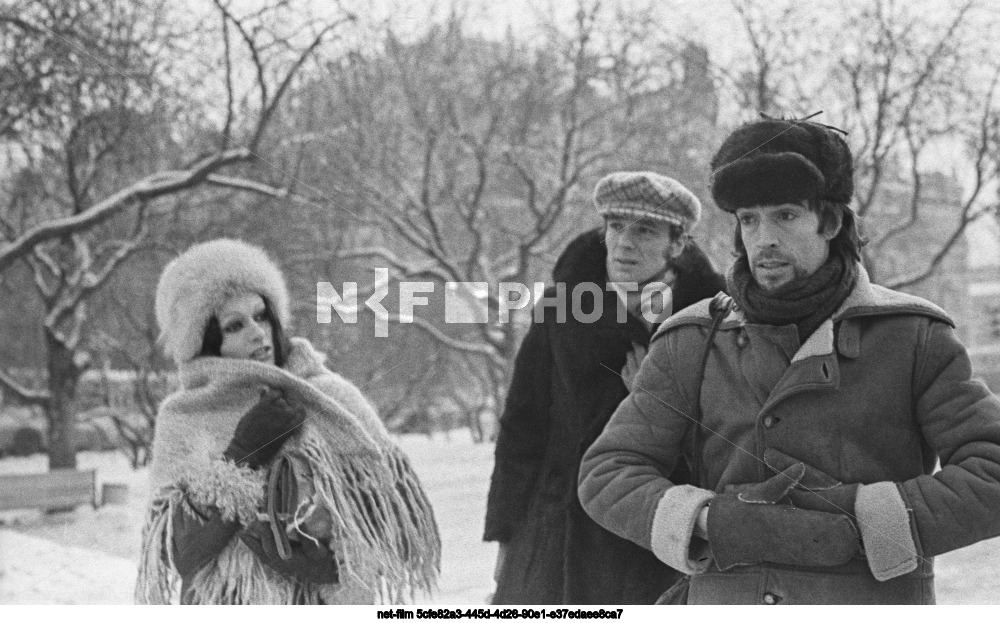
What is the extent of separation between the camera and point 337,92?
Result: 3516 mm

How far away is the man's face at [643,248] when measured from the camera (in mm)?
1803

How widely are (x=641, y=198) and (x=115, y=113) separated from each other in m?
2.87

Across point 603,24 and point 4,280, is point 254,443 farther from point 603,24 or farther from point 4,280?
point 4,280

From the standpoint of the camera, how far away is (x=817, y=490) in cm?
111

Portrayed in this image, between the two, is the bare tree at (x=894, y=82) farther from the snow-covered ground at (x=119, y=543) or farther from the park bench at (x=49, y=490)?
the park bench at (x=49, y=490)

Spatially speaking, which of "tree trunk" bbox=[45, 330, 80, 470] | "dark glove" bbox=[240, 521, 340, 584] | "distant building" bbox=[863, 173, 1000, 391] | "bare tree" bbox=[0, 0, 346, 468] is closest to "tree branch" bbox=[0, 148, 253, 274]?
"bare tree" bbox=[0, 0, 346, 468]

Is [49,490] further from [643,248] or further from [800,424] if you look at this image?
[800,424]

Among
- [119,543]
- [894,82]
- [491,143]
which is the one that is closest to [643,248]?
[894,82]

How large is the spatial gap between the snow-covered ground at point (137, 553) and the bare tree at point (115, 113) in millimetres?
1279

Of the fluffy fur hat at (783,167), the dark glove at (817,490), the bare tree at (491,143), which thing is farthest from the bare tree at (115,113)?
the dark glove at (817,490)

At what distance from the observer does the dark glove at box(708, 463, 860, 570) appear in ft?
3.57

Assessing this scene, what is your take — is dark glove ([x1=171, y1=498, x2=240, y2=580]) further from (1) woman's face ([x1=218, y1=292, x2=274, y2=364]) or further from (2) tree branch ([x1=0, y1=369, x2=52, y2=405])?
(2) tree branch ([x1=0, y1=369, x2=52, y2=405])

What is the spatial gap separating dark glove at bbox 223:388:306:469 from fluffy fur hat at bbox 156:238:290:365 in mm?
159

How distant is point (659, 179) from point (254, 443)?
2.48 feet
